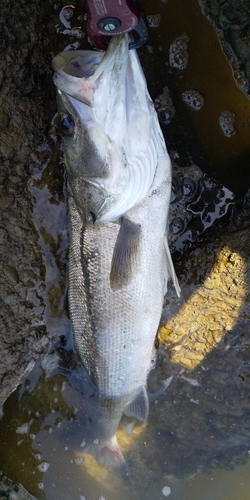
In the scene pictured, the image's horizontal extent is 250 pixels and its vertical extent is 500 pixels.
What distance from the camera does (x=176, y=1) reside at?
2547 mm

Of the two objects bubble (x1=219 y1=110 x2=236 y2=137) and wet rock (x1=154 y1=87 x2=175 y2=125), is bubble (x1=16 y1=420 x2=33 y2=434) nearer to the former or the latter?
wet rock (x1=154 y1=87 x2=175 y2=125)

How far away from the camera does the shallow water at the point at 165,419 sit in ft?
9.19

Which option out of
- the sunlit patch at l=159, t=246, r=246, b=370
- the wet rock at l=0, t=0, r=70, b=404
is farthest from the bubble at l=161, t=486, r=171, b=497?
the wet rock at l=0, t=0, r=70, b=404

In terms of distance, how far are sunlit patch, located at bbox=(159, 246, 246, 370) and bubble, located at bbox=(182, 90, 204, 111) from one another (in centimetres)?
97

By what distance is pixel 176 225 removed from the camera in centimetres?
304

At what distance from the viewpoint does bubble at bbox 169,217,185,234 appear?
9.93 ft

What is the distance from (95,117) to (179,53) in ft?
3.07

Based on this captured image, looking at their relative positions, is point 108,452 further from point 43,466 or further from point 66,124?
point 66,124

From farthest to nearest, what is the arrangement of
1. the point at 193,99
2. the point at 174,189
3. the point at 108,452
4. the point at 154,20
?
the point at 108,452 → the point at 174,189 → the point at 193,99 → the point at 154,20

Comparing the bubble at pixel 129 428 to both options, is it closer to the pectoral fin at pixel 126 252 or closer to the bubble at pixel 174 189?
the pectoral fin at pixel 126 252

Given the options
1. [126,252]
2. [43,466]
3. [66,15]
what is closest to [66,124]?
[126,252]

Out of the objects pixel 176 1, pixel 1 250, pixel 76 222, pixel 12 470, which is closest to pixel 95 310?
pixel 76 222

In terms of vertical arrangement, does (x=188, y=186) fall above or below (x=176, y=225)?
above

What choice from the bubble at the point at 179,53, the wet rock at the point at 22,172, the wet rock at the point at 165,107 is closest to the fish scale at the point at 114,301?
the wet rock at the point at 22,172
